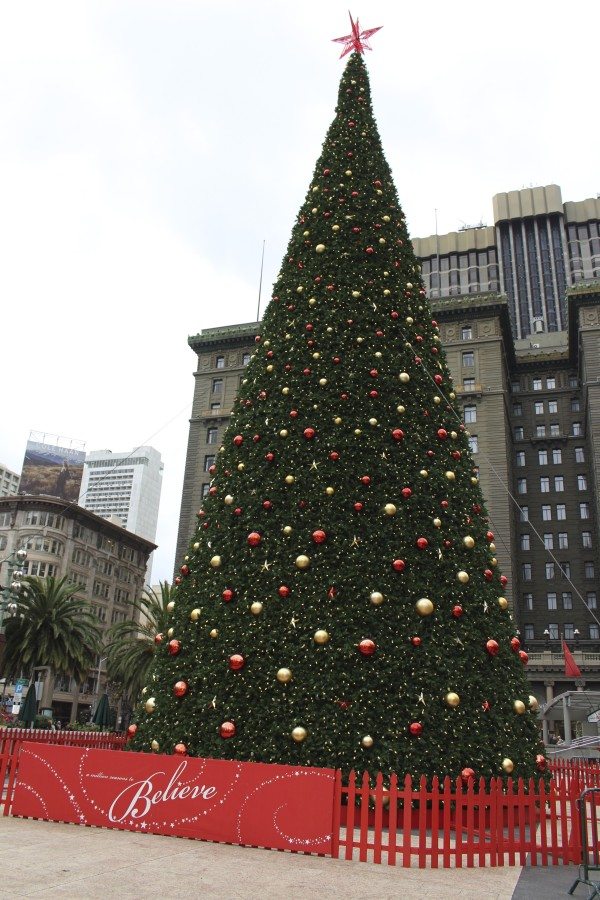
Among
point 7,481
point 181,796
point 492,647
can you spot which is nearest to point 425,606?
point 492,647

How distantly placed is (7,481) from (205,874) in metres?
189

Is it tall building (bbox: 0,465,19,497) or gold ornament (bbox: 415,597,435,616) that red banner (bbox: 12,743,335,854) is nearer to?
gold ornament (bbox: 415,597,435,616)

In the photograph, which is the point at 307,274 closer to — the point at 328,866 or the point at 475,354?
the point at 328,866

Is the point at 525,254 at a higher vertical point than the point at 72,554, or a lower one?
higher

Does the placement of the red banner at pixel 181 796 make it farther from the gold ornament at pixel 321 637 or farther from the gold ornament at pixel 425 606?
the gold ornament at pixel 425 606

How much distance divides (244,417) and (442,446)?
3.77 m

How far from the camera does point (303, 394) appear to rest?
13.0 m

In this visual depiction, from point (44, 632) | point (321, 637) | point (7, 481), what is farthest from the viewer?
point (7, 481)

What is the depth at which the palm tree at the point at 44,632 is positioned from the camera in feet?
126

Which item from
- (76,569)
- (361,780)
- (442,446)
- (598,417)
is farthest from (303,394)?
(76,569)

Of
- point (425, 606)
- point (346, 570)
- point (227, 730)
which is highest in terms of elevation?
point (346, 570)

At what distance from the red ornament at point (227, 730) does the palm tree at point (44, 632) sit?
31.1 meters

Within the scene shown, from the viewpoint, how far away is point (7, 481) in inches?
7121

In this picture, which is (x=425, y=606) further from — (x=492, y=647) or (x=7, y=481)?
(x=7, y=481)
